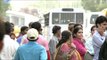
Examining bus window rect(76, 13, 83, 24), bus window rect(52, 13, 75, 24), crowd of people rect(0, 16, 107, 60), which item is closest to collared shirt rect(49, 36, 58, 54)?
crowd of people rect(0, 16, 107, 60)

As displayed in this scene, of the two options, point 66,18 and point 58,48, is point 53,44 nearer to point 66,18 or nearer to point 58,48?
point 58,48

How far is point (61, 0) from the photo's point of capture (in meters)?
150

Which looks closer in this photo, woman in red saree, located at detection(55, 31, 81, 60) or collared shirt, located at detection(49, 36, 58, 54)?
woman in red saree, located at detection(55, 31, 81, 60)

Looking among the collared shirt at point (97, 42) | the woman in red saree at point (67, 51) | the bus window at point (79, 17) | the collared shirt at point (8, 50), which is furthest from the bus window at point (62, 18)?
the collared shirt at point (97, 42)

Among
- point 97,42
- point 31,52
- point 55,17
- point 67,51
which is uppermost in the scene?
point 97,42

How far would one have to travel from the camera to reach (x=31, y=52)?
8.57 m

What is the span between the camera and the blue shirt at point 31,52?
852 cm

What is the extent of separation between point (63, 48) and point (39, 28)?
2.86 feet

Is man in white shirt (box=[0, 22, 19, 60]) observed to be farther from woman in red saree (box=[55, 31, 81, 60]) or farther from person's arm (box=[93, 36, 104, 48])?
person's arm (box=[93, 36, 104, 48])

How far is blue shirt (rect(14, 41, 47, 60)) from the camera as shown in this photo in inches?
336

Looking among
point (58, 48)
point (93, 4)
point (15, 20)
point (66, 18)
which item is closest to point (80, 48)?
point (58, 48)

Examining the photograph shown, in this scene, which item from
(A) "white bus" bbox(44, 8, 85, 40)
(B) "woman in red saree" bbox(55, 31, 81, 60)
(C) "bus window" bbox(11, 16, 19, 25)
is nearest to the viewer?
(B) "woman in red saree" bbox(55, 31, 81, 60)

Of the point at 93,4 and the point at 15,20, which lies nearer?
the point at 15,20

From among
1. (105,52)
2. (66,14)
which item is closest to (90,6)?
(66,14)
